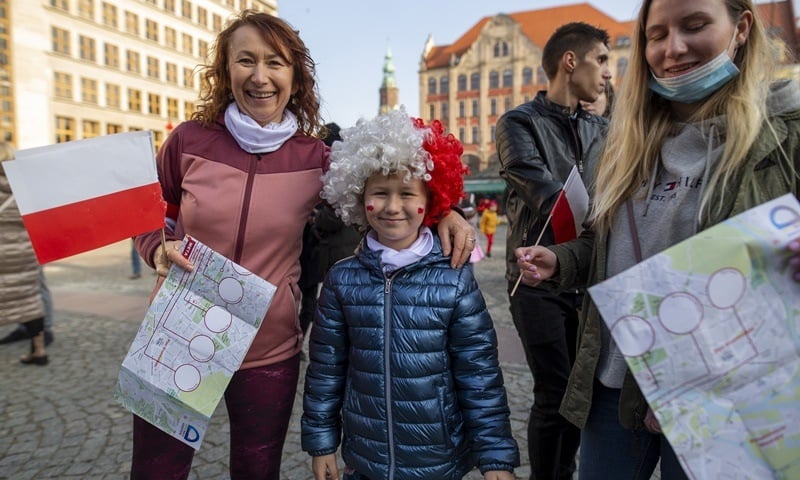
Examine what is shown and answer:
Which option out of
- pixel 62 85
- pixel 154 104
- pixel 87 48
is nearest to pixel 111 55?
pixel 87 48

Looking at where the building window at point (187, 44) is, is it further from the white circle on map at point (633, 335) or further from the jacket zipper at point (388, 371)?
the white circle on map at point (633, 335)

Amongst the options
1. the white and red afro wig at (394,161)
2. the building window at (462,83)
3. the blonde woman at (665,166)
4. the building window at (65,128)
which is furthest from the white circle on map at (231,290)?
the building window at (462,83)

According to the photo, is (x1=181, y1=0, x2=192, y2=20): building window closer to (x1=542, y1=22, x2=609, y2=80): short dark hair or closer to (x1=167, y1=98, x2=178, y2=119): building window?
(x1=167, y1=98, x2=178, y2=119): building window

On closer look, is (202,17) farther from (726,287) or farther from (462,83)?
(726,287)

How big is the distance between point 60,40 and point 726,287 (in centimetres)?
4557

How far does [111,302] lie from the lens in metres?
7.22

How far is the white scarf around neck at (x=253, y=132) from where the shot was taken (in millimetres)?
1796

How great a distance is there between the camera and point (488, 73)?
189 feet

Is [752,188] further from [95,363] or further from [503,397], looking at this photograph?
[95,363]

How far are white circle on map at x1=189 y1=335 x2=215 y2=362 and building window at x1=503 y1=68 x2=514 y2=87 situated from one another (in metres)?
58.9

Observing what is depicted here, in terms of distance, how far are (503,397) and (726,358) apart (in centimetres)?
85

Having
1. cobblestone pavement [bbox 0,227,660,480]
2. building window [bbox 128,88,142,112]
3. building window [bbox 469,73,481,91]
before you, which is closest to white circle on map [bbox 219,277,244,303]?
cobblestone pavement [bbox 0,227,660,480]

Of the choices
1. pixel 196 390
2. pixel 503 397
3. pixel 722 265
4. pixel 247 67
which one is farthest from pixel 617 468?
pixel 247 67

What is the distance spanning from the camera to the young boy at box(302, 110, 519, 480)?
1688mm
